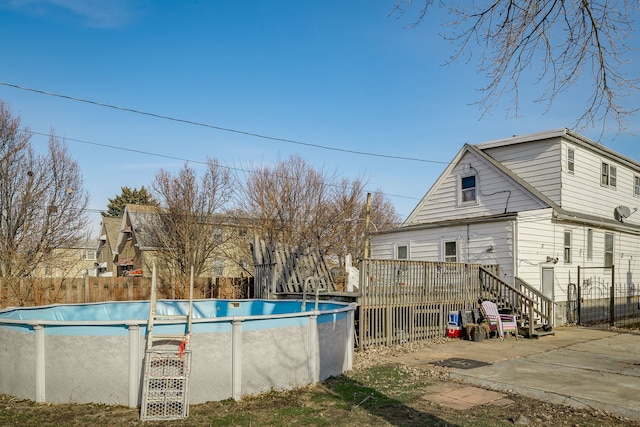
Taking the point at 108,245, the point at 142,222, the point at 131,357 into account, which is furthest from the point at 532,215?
the point at 108,245

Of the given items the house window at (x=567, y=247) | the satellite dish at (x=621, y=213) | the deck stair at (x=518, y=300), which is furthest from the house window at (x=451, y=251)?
Result: the satellite dish at (x=621, y=213)

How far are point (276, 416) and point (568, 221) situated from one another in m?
14.8

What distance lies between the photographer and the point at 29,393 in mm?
6551

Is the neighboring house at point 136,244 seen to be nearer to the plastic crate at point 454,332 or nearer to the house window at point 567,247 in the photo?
the plastic crate at point 454,332

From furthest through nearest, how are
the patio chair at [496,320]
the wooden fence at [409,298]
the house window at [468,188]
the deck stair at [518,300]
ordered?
the house window at [468,188], the deck stair at [518,300], the patio chair at [496,320], the wooden fence at [409,298]

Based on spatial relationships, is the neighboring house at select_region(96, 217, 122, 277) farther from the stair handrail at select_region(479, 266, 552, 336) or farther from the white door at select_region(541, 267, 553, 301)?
the white door at select_region(541, 267, 553, 301)

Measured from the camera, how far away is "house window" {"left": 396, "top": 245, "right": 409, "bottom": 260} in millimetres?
19406

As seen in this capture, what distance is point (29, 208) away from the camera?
63.9ft

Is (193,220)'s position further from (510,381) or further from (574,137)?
(510,381)

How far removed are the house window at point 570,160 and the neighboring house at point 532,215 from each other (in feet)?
0.13

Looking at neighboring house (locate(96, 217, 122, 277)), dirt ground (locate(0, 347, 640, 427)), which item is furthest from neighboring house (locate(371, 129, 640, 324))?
neighboring house (locate(96, 217, 122, 277))

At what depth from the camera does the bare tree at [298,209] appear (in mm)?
27750

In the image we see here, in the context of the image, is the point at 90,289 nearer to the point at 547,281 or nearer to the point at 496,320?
the point at 496,320

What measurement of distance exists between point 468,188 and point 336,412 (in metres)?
14.7
